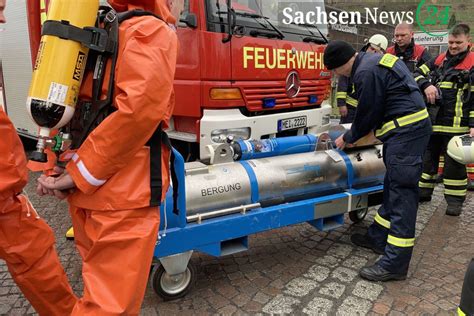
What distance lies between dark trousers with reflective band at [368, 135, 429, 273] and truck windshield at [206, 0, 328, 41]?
189 centimetres

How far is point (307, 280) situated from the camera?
10.5 feet

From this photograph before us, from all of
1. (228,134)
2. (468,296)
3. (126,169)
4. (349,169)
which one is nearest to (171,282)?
(126,169)

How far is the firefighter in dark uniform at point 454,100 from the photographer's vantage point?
466 centimetres

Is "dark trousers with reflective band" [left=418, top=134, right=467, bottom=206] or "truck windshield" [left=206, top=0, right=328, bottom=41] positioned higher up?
"truck windshield" [left=206, top=0, right=328, bottom=41]

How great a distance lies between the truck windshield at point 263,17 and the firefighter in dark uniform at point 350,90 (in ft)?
2.70

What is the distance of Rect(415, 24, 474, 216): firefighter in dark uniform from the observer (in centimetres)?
466

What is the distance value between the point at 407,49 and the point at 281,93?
219cm

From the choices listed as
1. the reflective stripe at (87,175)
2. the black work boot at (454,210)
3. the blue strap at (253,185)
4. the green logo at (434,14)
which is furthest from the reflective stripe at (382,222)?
the green logo at (434,14)

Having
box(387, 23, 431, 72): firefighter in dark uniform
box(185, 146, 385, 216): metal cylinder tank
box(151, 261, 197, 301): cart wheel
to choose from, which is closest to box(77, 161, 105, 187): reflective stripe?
box(185, 146, 385, 216): metal cylinder tank

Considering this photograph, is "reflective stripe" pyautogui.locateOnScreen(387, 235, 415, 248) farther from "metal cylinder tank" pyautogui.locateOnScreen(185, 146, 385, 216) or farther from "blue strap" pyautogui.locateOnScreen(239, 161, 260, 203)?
"blue strap" pyautogui.locateOnScreen(239, 161, 260, 203)

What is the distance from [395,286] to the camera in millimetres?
3131

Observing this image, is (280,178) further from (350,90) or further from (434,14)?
(434,14)

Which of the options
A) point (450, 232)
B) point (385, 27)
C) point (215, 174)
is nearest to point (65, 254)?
point (215, 174)

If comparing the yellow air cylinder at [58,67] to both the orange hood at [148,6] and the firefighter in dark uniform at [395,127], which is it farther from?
the firefighter in dark uniform at [395,127]
